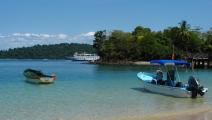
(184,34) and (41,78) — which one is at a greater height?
(184,34)

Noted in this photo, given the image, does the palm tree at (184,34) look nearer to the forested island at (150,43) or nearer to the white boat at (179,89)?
the forested island at (150,43)

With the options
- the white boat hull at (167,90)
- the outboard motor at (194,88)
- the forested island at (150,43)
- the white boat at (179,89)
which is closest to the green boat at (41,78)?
the white boat hull at (167,90)

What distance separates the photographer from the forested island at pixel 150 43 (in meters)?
124

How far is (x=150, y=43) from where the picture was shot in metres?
130

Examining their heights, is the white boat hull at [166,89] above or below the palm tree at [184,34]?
below

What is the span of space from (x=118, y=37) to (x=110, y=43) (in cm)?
326

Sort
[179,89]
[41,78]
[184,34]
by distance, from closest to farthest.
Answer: [179,89]
[41,78]
[184,34]

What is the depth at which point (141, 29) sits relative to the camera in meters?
149

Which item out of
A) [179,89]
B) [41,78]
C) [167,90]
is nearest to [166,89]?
[167,90]

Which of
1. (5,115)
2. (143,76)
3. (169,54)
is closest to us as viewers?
(5,115)

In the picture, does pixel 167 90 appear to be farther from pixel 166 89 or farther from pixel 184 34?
pixel 184 34

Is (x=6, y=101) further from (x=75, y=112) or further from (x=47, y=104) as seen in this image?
(x=75, y=112)

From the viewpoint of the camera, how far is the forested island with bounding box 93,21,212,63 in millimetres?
123562

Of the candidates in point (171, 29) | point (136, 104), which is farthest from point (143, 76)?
point (171, 29)
